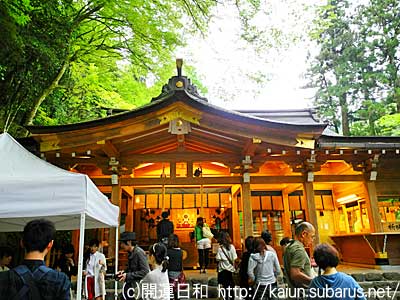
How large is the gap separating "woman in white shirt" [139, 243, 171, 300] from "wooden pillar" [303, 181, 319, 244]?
17.8 feet

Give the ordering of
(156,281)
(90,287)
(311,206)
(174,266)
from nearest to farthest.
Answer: (156,281) → (174,266) → (90,287) → (311,206)

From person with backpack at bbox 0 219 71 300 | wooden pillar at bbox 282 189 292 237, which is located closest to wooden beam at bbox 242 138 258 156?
wooden pillar at bbox 282 189 292 237

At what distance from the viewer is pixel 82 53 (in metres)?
9.85

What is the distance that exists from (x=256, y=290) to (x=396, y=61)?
20294 millimetres

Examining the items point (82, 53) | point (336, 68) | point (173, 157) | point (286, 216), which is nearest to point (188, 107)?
point (173, 157)

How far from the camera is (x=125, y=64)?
37.4 ft

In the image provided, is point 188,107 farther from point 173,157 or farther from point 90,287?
point 90,287

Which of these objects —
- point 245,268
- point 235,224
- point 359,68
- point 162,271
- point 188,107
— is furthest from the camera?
point 359,68

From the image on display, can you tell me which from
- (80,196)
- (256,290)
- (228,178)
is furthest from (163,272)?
(228,178)

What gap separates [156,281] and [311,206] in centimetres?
579

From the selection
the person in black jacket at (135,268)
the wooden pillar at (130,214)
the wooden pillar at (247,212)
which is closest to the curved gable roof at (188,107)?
the wooden pillar at (247,212)

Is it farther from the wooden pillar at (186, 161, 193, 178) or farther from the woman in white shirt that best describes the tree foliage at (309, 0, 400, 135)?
the woman in white shirt

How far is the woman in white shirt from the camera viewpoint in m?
2.91

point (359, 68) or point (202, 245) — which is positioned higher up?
point (359, 68)
